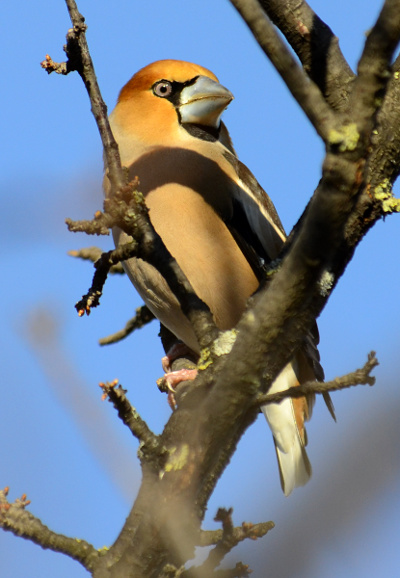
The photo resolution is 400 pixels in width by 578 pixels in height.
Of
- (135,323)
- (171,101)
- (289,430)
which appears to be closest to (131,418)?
(289,430)

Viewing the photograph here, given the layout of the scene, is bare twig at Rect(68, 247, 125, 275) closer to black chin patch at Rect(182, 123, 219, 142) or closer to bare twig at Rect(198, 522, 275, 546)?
black chin patch at Rect(182, 123, 219, 142)

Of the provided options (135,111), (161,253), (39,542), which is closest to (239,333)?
(161,253)

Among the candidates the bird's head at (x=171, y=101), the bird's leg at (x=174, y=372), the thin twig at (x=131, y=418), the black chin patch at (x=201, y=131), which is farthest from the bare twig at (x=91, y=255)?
the thin twig at (x=131, y=418)

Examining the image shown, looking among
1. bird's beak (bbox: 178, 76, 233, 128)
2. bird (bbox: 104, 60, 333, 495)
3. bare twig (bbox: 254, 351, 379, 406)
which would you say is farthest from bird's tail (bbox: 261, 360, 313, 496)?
bare twig (bbox: 254, 351, 379, 406)

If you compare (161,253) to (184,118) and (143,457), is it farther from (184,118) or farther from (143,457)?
(184,118)

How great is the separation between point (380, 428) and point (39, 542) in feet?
5.22

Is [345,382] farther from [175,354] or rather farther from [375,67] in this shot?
[175,354]

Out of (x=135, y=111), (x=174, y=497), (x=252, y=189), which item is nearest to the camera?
(x=174, y=497)

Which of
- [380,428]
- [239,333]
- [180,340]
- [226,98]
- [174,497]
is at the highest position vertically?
[226,98]

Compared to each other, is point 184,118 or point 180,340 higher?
point 184,118

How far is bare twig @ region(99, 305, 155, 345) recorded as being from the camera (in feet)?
16.2

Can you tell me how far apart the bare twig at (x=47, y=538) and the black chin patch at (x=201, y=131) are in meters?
2.86

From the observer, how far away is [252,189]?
14.6 ft

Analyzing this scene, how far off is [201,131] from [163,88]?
1.43 ft
